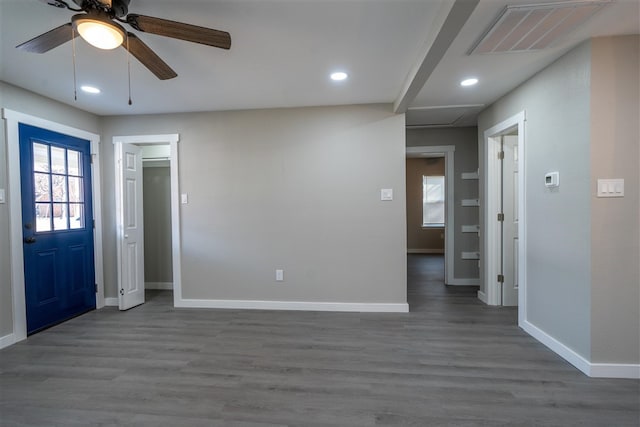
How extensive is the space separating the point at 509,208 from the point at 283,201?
8.86ft

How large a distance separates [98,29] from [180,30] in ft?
1.23

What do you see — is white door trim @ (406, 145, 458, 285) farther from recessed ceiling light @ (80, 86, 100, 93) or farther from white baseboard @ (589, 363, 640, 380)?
recessed ceiling light @ (80, 86, 100, 93)

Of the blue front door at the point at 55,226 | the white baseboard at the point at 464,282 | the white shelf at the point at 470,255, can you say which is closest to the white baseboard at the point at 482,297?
the white baseboard at the point at 464,282

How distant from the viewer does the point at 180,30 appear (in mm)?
1569

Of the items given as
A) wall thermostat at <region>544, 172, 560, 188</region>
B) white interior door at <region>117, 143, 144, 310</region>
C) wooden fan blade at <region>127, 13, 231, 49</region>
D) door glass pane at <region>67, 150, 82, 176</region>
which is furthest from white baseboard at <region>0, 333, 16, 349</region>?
wall thermostat at <region>544, 172, 560, 188</region>

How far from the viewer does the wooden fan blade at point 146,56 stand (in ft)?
5.57

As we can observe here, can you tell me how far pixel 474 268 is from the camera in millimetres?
4699

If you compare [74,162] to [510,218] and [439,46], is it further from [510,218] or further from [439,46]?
[510,218]

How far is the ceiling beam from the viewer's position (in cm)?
156

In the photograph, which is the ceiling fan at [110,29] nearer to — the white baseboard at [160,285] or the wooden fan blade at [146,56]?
the wooden fan blade at [146,56]

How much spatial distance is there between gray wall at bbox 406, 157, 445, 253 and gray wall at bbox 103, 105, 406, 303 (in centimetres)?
496

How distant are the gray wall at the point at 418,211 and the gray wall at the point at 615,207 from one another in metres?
6.00

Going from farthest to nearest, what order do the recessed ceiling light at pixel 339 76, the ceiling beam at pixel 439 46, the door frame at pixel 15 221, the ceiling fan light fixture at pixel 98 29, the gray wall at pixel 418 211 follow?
the gray wall at pixel 418 211 < the door frame at pixel 15 221 < the recessed ceiling light at pixel 339 76 < the ceiling beam at pixel 439 46 < the ceiling fan light fixture at pixel 98 29

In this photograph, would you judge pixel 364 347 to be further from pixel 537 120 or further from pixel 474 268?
pixel 474 268
